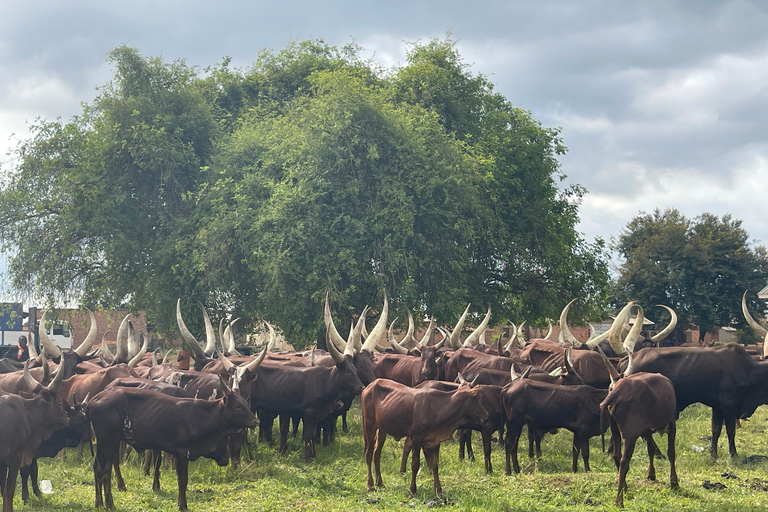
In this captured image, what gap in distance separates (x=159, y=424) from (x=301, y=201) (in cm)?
1119

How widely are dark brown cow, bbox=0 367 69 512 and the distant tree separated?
3861 cm

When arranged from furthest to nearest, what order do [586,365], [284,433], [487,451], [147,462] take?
[586,365]
[284,433]
[147,462]
[487,451]

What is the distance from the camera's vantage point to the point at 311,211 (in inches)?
792

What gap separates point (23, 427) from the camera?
8844 millimetres

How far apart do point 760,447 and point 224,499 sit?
9.01 metres

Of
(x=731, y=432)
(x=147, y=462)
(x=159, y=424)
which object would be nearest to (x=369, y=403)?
(x=159, y=424)

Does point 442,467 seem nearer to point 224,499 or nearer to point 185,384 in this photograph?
point 224,499

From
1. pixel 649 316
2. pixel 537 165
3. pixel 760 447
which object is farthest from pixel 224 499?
pixel 649 316

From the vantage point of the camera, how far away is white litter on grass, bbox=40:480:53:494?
10.3 m

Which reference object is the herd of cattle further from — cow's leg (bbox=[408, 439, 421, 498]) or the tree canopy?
the tree canopy

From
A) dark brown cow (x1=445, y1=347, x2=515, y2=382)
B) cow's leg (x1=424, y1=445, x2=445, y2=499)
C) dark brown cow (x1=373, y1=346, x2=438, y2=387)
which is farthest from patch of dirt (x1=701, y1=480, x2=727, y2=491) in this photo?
dark brown cow (x1=373, y1=346, x2=438, y2=387)

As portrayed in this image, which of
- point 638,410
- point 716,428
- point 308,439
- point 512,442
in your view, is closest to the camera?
point 638,410

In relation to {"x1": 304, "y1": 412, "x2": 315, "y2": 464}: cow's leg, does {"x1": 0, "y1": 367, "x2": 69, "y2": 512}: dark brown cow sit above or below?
above

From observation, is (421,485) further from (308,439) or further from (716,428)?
(716,428)
